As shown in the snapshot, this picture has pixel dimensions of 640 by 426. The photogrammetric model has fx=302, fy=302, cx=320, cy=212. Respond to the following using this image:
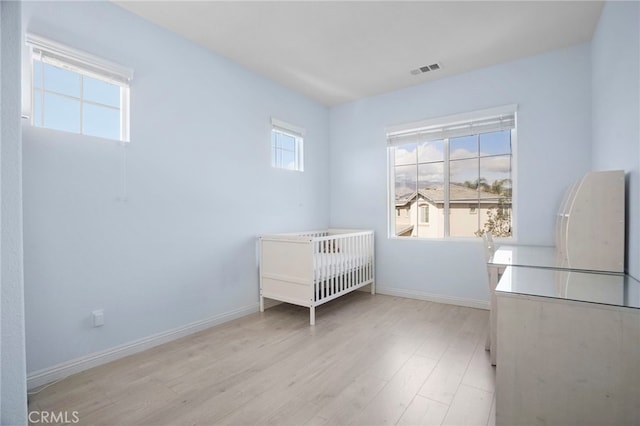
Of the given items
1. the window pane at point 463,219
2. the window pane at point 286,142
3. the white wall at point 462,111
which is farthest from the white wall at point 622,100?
the window pane at point 286,142

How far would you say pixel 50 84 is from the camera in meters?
1.93

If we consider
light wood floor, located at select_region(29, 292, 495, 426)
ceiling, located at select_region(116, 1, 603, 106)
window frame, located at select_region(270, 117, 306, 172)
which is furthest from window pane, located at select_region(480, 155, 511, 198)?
window frame, located at select_region(270, 117, 306, 172)

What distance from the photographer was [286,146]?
3730 millimetres

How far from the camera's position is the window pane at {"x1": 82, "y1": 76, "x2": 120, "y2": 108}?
208 cm

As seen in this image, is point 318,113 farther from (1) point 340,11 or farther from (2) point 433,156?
(1) point 340,11

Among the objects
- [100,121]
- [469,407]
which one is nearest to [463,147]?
[469,407]

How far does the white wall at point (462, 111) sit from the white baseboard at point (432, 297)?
1cm

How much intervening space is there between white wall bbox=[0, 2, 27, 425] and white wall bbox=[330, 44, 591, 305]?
340 centimetres

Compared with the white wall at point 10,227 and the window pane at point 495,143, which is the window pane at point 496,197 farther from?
Answer: the white wall at point 10,227

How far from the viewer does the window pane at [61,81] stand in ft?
6.29

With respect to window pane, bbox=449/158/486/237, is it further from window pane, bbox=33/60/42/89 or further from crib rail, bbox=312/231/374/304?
window pane, bbox=33/60/42/89

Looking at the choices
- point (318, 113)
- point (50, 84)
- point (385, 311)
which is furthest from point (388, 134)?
point (50, 84)

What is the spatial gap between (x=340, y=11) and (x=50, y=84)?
2.01 metres

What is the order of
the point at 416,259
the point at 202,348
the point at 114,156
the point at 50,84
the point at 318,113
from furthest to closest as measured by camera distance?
the point at 318,113 → the point at 416,259 → the point at 202,348 → the point at 114,156 → the point at 50,84
